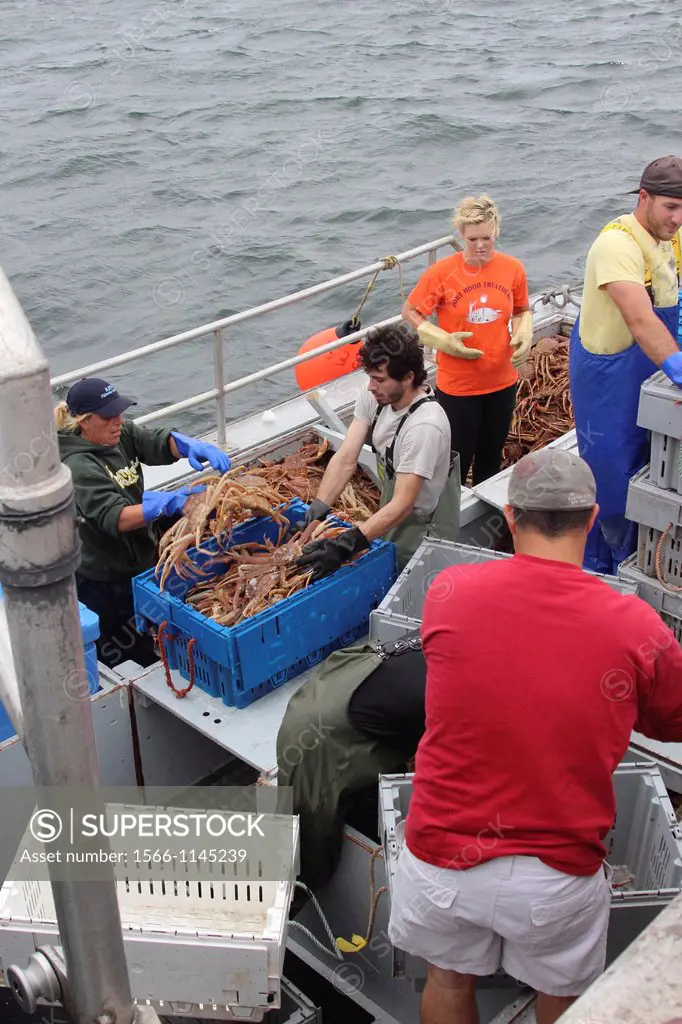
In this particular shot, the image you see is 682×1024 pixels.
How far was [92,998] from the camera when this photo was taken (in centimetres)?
185

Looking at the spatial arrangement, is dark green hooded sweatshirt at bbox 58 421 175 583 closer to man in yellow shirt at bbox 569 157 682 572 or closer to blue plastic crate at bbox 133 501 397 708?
blue plastic crate at bbox 133 501 397 708

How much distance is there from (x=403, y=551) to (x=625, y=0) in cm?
2511

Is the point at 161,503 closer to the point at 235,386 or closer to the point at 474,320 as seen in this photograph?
the point at 235,386


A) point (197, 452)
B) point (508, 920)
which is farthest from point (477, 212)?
point (508, 920)

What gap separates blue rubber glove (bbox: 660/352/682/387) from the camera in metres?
4.04

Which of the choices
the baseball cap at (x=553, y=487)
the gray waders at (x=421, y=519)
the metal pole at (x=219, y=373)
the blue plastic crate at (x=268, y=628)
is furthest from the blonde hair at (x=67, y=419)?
the baseball cap at (x=553, y=487)

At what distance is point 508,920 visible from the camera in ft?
9.29

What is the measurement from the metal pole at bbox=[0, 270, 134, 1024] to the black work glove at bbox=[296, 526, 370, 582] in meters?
2.88

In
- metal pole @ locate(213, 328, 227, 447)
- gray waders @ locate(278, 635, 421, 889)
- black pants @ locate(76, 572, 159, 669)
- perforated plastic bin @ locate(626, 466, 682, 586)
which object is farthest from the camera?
metal pole @ locate(213, 328, 227, 447)

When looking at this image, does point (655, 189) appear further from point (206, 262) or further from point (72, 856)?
point (206, 262)

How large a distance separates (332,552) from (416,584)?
1.25ft

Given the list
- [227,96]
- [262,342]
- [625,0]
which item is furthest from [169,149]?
[625,0]

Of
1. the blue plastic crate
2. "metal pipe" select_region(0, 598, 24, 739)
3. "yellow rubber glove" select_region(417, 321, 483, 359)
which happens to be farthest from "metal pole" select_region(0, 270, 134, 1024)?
"yellow rubber glove" select_region(417, 321, 483, 359)

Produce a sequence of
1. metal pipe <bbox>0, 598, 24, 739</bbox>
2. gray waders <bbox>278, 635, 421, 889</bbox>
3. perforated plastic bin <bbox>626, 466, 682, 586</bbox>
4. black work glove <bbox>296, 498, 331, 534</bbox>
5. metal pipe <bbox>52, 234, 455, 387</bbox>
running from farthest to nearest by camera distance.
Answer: metal pipe <bbox>52, 234, 455, 387</bbox> < black work glove <bbox>296, 498, 331, 534</bbox> < perforated plastic bin <bbox>626, 466, 682, 586</bbox> < gray waders <bbox>278, 635, 421, 889</bbox> < metal pipe <bbox>0, 598, 24, 739</bbox>
